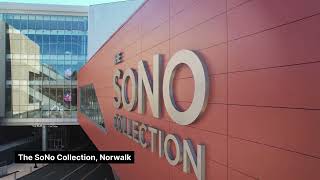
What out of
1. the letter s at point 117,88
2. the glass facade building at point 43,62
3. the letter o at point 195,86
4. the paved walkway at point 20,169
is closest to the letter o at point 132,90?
the letter s at point 117,88

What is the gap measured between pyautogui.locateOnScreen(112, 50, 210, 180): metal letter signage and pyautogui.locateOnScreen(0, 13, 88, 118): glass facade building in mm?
33224

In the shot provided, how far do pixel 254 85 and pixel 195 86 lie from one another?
5.86 ft

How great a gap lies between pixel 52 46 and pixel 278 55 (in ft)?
141

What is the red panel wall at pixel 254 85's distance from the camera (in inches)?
155

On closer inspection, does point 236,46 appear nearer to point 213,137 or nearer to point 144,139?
point 213,137

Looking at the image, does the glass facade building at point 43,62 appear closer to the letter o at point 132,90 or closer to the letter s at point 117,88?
the letter s at point 117,88

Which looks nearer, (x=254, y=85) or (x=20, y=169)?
(x=254, y=85)

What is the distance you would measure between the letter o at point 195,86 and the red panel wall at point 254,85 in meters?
0.14

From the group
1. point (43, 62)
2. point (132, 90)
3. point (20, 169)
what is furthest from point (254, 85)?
point (43, 62)

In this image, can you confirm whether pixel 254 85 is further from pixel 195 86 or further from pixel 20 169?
pixel 20 169

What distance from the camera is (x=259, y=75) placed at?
4.77m

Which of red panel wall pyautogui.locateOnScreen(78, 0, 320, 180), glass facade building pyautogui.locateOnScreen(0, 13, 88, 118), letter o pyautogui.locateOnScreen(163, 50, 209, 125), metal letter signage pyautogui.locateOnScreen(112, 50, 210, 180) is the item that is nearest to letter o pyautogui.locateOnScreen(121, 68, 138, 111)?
metal letter signage pyautogui.locateOnScreen(112, 50, 210, 180)

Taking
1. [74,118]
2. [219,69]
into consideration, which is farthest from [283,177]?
[74,118]

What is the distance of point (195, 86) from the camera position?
657 centimetres
